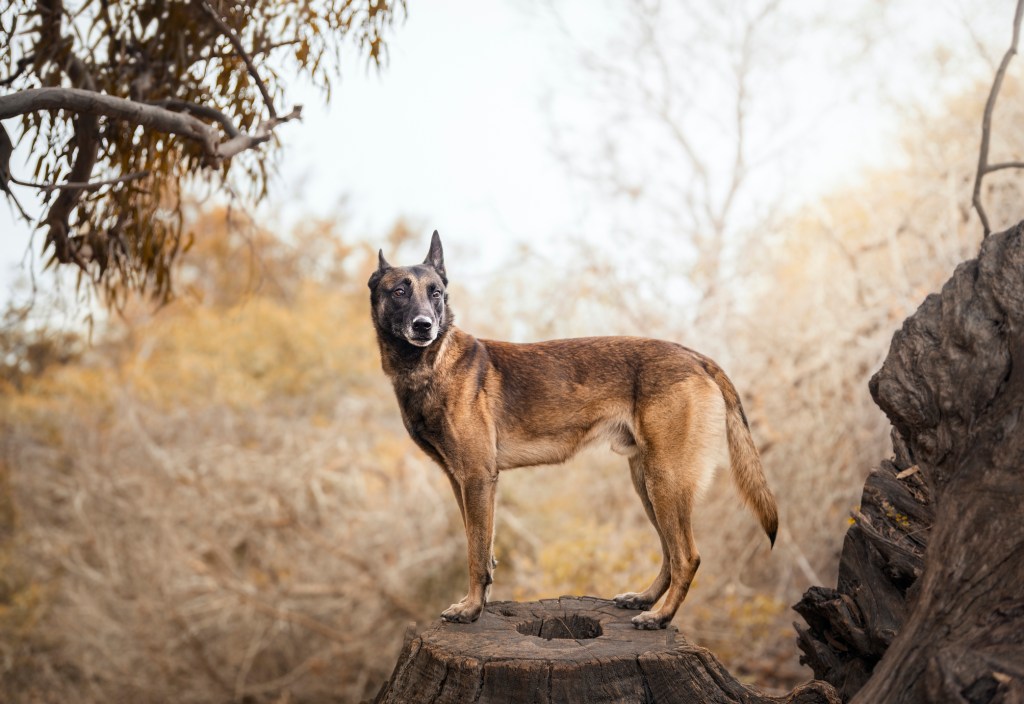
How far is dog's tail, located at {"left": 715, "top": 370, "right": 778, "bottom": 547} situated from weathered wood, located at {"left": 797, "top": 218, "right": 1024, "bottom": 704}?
2.10ft

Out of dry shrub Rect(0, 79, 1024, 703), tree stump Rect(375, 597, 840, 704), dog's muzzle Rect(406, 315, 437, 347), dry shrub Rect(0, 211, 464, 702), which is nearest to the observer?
tree stump Rect(375, 597, 840, 704)

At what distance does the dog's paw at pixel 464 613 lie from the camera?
13.2ft

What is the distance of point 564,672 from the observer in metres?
3.29

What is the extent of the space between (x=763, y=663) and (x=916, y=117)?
6.14 meters

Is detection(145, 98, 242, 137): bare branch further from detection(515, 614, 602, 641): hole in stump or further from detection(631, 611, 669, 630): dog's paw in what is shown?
detection(631, 611, 669, 630): dog's paw

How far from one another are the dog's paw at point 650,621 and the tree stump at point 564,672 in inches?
2.6

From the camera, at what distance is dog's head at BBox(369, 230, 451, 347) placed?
162 inches

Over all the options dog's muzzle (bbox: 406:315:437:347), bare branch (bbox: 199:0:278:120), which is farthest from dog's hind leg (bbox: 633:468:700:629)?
bare branch (bbox: 199:0:278:120)

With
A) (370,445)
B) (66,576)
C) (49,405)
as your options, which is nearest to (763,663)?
(370,445)

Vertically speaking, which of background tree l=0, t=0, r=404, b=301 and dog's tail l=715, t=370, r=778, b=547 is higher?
background tree l=0, t=0, r=404, b=301

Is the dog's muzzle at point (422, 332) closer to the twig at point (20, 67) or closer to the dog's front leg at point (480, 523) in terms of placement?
the dog's front leg at point (480, 523)

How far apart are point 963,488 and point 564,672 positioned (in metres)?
1.53

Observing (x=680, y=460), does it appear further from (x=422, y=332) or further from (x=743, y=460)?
(x=422, y=332)

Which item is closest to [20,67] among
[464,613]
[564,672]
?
[464,613]
